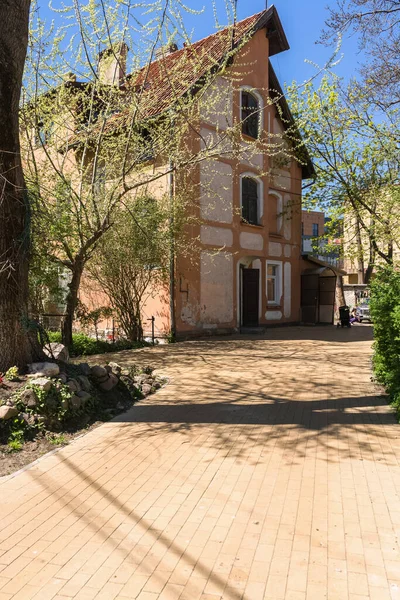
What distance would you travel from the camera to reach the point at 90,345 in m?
12.4

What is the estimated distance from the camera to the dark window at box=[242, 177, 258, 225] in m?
18.1

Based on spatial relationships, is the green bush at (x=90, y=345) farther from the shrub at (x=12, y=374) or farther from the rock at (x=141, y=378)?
the shrub at (x=12, y=374)

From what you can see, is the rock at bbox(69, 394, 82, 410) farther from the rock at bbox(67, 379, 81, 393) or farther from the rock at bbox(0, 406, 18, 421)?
the rock at bbox(0, 406, 18, 421)

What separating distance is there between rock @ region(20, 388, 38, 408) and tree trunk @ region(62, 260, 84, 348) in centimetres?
438

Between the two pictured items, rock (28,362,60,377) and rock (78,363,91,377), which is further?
rock (78,363,91,377)

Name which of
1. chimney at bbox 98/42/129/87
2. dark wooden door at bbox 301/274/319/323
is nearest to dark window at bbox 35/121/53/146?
chimney at bbox 98/42/129/87

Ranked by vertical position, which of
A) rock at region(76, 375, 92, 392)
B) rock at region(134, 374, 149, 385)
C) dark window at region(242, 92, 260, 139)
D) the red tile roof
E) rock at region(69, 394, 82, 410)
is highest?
dark window at region(242, 92, 260, 139)

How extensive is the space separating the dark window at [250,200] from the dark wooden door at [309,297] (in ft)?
16.6

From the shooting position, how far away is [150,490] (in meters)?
4.02

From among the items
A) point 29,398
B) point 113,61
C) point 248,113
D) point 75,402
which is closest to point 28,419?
point 29,398

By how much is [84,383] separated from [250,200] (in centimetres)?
1362

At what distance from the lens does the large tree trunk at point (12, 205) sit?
5.90 m

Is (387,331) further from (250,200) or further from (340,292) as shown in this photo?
(340,292)

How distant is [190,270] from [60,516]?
12.0 meters
